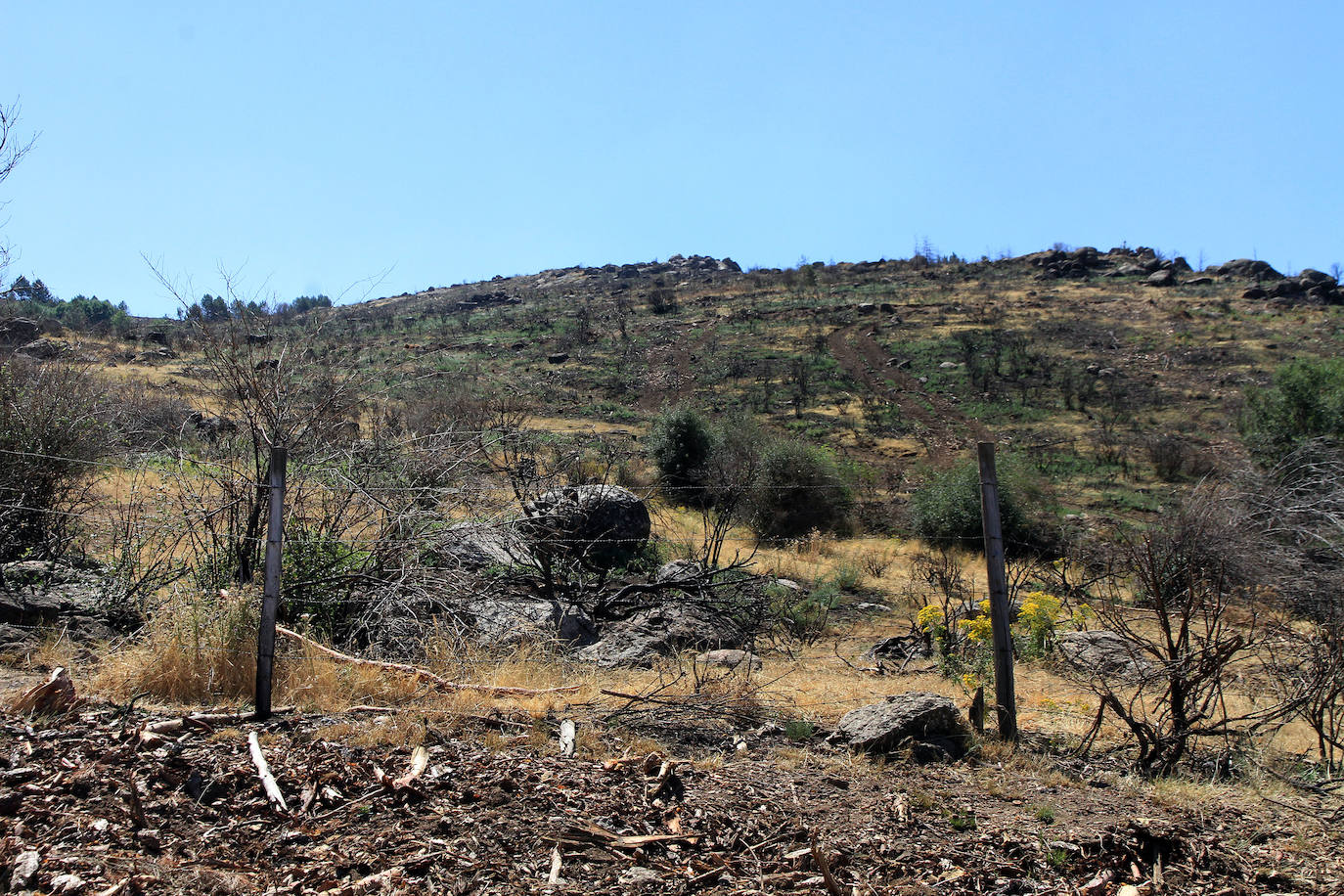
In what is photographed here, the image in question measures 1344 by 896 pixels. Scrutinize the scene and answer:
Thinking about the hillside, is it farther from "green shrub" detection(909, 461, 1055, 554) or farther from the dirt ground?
"green shrub" detection(909, 461, 1055, 554)

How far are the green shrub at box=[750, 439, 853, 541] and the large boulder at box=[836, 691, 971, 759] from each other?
14710 mm

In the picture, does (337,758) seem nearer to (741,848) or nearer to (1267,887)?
(741,848)

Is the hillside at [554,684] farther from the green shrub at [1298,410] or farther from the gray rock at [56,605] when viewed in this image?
the green shrub at [1298,410]

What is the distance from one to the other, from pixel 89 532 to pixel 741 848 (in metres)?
7.91

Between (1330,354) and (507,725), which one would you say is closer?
(507,725)

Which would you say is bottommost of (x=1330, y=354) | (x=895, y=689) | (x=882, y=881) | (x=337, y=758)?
(x=895, y=689)

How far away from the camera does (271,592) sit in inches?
199

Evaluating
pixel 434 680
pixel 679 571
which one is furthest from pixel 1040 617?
pixel 434 680

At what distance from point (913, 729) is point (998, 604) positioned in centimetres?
105

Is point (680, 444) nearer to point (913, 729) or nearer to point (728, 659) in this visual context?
point (728, 659)

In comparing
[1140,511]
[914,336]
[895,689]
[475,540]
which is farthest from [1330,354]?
[475,540]

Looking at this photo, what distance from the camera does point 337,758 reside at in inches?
164

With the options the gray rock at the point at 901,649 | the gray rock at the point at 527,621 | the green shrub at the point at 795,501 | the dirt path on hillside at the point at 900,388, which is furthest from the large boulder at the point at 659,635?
the dirt path on hillside at the point at 900,388

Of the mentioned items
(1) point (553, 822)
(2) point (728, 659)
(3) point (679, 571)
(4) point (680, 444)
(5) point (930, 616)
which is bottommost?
(2) point (728, 659)
